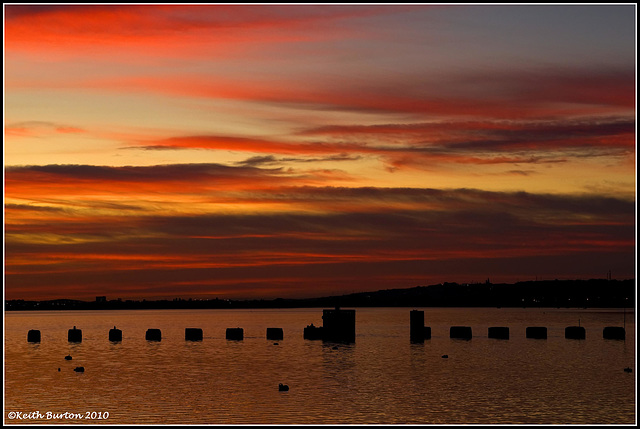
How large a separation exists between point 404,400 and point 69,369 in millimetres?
38651

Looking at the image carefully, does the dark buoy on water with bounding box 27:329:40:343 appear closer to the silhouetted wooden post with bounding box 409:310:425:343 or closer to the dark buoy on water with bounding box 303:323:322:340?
the dark buoy on water with bounding box 303:323:322:340

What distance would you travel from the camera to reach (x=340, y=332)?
4161 inches

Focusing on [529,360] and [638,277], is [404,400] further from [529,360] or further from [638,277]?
[529,360]

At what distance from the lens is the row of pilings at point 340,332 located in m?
106

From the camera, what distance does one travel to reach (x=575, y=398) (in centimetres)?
5784

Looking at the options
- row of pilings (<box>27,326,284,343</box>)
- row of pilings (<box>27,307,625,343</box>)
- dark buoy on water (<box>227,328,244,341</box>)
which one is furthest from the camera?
dark buoy on water (<box>227,328,244,341</box>)

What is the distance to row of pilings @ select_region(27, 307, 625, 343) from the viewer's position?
105812mm

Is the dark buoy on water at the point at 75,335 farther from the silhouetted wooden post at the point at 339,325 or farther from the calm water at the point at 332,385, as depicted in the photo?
the silhouetted wooden post at the point at 339,325

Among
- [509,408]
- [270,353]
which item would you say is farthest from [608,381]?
[270,353]

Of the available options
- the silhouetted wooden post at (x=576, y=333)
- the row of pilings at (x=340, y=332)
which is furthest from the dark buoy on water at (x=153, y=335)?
the silhouetted wooden post at (x=576, y=333)

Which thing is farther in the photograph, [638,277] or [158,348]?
[158,348]

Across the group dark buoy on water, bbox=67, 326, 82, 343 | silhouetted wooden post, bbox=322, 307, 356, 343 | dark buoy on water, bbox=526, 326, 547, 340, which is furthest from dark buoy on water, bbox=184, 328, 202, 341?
dark buoy on water, bbox=526, 326, 547, 340

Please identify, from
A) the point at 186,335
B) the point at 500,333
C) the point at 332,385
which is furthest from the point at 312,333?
the point at 332,385

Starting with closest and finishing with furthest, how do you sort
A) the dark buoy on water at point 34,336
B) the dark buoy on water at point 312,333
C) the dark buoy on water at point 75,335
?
the dark buoy on water at point 75,335
the dark buoy on water at point 312,333
the dark buoy on water at point 34,336
